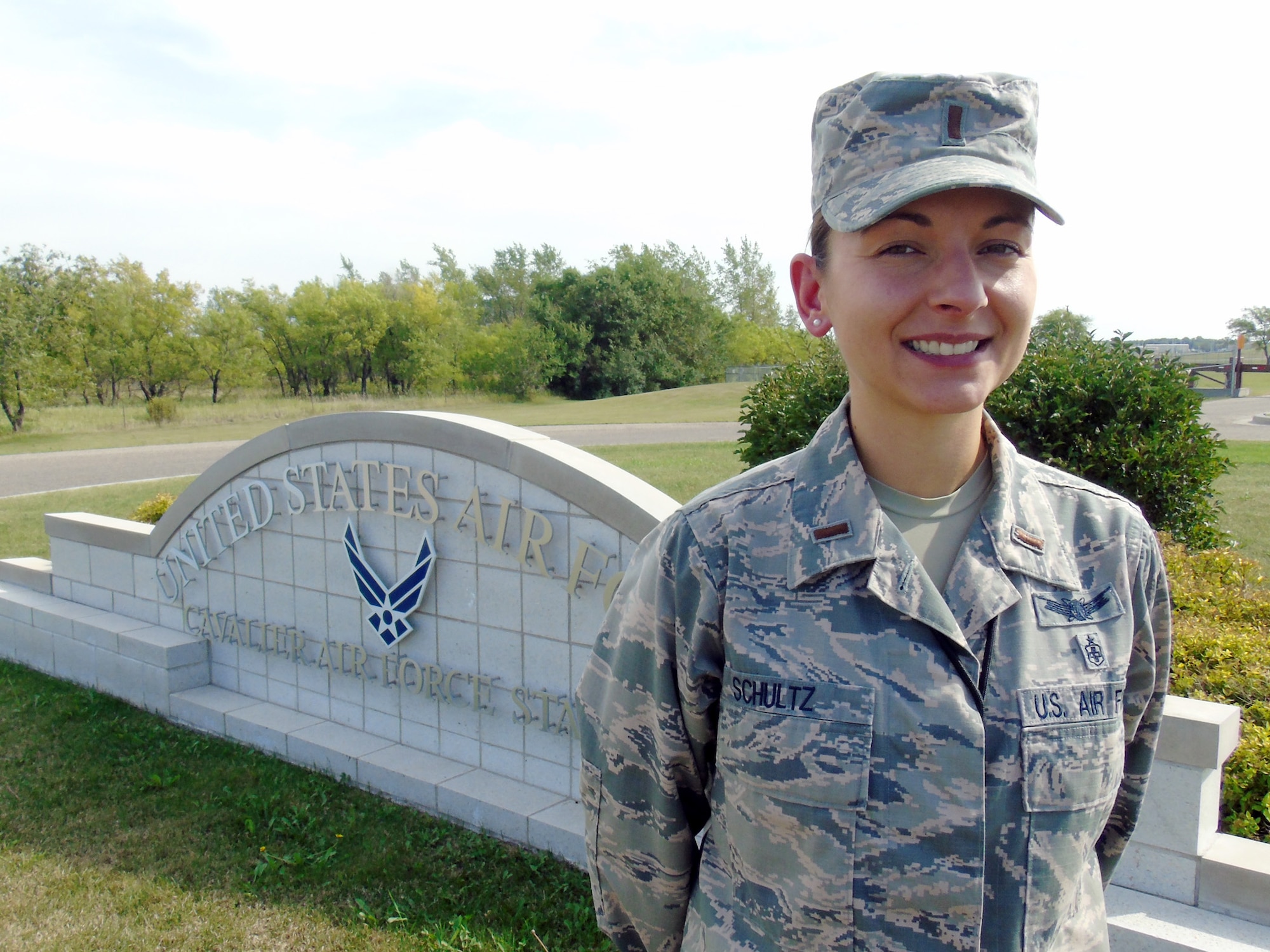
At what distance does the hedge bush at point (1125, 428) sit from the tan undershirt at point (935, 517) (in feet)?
12.0

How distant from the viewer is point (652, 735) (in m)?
1.54

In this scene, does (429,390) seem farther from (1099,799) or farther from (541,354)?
(1099,799)

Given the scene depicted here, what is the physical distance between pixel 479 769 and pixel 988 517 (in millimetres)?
3164

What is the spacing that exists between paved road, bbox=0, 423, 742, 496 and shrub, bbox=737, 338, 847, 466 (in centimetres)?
690

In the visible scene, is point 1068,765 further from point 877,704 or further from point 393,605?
point 393,605

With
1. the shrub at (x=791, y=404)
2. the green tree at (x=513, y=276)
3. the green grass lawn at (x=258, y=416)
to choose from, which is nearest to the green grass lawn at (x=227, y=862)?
the shrub at (x=791, y=404)

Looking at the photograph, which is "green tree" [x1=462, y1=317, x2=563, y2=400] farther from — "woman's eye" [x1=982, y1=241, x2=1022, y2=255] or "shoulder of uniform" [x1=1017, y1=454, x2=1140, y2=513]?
"woman's eye" [x1=982, y1=241, x2=1022, y2=255]

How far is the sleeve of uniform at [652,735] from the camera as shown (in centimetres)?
146

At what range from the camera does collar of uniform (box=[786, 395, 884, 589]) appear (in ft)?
4.47

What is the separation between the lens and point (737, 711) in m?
1.41

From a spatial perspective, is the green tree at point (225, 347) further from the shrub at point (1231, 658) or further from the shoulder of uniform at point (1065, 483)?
the shoulder of uniform at point (1065, 483)

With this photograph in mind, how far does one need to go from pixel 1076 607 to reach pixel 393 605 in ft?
11.4

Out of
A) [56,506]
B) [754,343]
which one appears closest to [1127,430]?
[56,506]

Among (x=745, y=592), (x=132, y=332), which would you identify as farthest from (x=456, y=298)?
(x=745, y=592)
